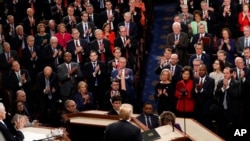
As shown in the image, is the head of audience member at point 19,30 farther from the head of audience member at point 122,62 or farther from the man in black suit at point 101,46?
the head of audience member at point 122,62

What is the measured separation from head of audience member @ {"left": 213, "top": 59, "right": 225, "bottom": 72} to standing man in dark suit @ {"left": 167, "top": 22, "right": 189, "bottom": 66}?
1.03 m

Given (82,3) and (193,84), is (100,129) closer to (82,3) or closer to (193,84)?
(193,84)

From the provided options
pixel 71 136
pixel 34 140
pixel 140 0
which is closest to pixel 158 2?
pixel 140 0

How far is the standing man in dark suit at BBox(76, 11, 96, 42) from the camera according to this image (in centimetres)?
1180

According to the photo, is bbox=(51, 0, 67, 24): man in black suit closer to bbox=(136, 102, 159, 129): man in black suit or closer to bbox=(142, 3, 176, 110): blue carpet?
bbox=(142, 3, 176, 110): blue carpet

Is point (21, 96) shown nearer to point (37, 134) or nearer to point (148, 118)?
point (148, 118)

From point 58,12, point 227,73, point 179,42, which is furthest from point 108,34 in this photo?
point 227,73

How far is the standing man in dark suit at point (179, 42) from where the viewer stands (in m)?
11.0

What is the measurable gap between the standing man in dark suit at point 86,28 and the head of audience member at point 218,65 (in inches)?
112

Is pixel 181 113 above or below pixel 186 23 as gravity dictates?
below

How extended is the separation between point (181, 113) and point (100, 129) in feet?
7.46

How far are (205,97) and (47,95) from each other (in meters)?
2.85

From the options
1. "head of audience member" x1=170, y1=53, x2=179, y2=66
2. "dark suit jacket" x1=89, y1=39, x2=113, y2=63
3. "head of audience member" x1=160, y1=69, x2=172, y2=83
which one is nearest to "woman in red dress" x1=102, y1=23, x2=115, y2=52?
"dark suit jacket" x1=89, y1=39, x2=113, y2=63

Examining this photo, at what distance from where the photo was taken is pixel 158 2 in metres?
15.0
